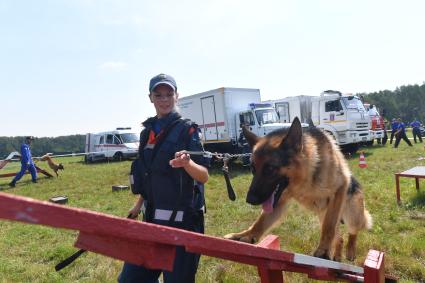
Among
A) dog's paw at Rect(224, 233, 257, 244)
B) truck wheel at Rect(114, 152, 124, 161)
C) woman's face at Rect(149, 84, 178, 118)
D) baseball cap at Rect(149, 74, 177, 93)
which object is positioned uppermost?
baseball cap at Rect(149, 74, 177, 93)

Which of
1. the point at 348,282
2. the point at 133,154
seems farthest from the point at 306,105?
the point at 348,282

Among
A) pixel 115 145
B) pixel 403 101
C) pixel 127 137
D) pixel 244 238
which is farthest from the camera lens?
pixel 403 101

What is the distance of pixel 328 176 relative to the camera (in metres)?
2.89

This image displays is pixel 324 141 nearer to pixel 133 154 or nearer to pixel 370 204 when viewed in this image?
pixel 370 204

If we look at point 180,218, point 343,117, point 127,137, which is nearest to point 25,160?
point 127,137

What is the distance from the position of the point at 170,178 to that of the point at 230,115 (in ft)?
42.8

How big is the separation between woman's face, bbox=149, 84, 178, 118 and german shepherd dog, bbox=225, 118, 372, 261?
2.65 feet

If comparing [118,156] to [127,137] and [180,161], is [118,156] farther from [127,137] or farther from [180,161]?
[180,161]

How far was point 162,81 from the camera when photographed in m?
2.60

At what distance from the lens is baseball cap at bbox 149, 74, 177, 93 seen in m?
2.60

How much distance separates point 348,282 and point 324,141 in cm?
124

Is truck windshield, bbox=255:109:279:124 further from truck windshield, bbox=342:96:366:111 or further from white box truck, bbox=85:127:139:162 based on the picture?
white box truck, bbox=85:127:139:162

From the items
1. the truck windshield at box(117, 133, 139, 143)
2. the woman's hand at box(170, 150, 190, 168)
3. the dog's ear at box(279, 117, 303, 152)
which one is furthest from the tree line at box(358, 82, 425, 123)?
the woman's hand at box(170, 150, 190, 168)

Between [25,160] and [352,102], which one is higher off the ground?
[352,102]
